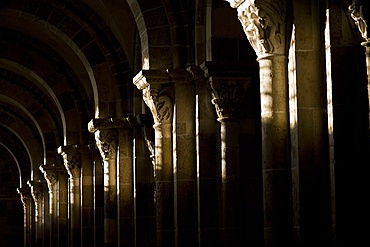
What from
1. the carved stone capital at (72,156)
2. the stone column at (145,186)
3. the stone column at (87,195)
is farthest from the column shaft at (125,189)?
the carved stone capital at (72,156)

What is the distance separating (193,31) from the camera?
15641 mm

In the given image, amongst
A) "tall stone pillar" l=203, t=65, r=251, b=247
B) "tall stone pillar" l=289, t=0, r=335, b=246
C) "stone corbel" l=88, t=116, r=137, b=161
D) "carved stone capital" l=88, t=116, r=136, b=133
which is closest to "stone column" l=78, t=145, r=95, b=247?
"stone corbel" l=88, t=116, r=137, b=161

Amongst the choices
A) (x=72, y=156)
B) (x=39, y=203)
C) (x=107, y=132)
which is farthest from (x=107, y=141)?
(x=39, y=203)

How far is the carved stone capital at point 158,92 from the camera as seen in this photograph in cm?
1590

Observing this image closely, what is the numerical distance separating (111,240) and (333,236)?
10430 millimetres

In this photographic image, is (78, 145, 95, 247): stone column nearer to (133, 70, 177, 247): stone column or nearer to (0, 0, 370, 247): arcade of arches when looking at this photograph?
(0, 0, 370, 247): arcade of arches

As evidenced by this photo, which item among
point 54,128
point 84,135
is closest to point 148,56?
point 84,135

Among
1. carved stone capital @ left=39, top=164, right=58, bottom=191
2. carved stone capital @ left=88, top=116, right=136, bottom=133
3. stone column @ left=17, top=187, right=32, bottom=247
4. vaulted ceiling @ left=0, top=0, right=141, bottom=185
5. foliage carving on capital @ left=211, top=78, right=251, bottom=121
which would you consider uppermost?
vaulted ceiling @ left=0, top=0, right=141, bottom=185

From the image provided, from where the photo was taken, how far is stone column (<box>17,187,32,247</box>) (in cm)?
3822

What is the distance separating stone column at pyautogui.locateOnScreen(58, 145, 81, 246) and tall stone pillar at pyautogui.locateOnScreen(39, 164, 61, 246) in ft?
11.3

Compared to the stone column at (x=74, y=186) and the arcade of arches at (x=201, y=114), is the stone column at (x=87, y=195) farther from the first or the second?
the stone column at (x=74, y=186)

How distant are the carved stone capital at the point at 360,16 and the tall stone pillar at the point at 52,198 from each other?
1910 centimetres

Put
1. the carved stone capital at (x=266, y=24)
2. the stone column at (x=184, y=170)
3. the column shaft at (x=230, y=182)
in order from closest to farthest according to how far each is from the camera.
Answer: the carved stone capital at (x=266, y=24), the column shaft at (x=230, y=182), the stone column at (x=184, y=170)

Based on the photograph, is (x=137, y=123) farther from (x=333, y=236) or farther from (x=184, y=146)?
(x=333, y=236)
